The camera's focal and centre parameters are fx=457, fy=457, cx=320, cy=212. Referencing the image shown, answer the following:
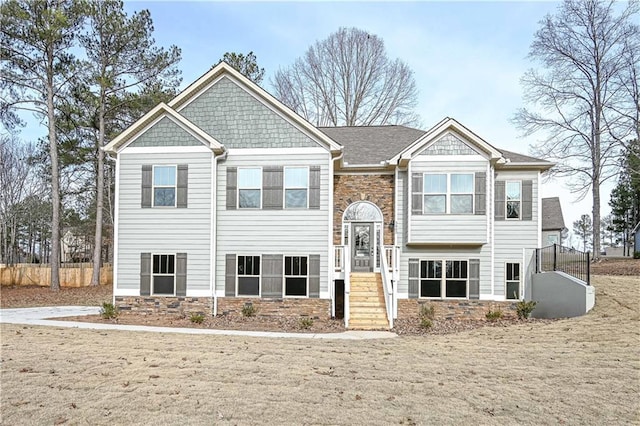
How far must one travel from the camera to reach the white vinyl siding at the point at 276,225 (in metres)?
14.2

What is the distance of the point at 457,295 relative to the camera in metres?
14.8

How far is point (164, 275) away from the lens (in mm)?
14219

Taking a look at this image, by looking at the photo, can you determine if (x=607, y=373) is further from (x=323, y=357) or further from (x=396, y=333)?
(x=396, y=333)

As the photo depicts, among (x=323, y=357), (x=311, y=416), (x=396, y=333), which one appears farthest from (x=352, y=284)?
(x=311, y=416)

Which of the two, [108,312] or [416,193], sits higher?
[416,193]

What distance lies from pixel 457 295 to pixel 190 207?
29.4ft

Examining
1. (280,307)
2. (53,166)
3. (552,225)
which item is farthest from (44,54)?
(552,225)

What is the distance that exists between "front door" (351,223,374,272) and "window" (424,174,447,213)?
2.20 metres

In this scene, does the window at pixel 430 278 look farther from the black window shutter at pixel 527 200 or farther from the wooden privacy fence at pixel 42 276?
the wooden privacy fence at pixel 42 276

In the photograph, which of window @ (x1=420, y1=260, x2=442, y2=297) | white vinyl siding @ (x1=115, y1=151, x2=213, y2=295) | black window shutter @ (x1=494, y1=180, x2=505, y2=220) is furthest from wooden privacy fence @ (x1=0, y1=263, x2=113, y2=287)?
black window shutter @ (x1=494, y1=180, x2=505, y2=220)

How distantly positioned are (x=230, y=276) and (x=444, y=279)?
6.88 m

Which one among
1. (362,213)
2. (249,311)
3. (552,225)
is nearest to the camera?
(249,311)

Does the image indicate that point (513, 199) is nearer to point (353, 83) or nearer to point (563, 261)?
point (563, 261)

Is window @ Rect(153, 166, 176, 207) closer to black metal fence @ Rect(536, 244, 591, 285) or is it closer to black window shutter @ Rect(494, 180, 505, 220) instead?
black window shutter @ Rect(494, 180, 505, 220)
